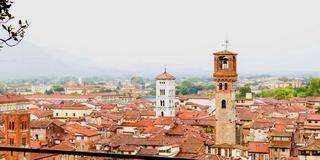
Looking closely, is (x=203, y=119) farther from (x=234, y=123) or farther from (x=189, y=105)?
(x=189, y=105)

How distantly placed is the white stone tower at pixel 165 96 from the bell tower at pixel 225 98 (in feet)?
41.0

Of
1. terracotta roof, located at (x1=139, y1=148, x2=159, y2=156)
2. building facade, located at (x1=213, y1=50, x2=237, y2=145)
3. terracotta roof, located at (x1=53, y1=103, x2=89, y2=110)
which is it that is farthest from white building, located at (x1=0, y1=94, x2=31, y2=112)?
terracotta roof, located at (x1=139, y1=148, x2=159, y2=156)

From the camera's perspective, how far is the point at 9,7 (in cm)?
331

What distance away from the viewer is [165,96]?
34000 mm

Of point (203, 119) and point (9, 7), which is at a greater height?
point (9, 7)

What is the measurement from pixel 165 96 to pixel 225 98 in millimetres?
13081

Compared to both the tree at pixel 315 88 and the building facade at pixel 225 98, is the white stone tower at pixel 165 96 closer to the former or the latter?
the building facade at pixel 225 98

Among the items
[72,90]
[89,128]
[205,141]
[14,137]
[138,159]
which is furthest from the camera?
[72,90]

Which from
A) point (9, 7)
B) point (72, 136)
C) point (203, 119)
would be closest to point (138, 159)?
point (9, 7)

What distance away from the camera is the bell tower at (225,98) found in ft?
68.2

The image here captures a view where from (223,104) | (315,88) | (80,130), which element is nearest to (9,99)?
(80,130)

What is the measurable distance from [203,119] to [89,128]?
627 centimetres

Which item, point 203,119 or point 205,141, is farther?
point 203,119

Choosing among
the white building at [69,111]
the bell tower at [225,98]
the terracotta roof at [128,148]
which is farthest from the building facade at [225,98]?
the white building at [69,111]
